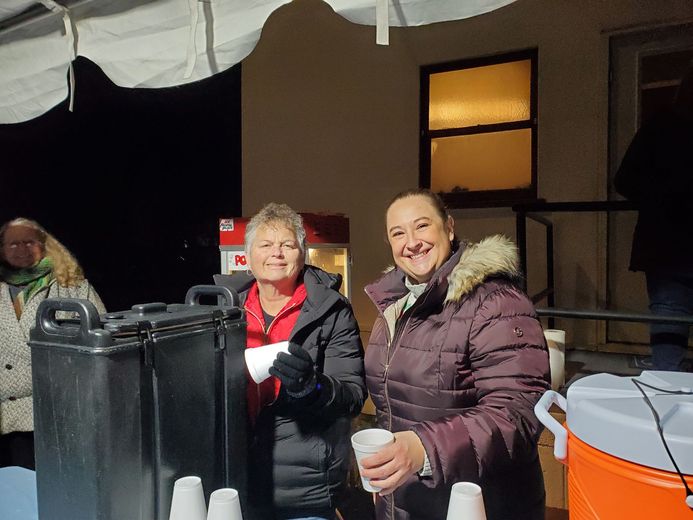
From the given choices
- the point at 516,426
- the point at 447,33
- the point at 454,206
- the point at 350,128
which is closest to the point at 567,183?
the point at 454,206

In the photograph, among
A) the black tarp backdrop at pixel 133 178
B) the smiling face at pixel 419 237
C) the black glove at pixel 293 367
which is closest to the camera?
the black glove at pixel 293 367

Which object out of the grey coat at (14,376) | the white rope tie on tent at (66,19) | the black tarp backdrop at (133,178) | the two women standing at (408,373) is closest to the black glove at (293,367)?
the two women standing at (408,373)

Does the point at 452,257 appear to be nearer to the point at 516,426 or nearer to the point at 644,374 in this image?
the point at 516,426

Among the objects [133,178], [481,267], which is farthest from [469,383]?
[133,178]

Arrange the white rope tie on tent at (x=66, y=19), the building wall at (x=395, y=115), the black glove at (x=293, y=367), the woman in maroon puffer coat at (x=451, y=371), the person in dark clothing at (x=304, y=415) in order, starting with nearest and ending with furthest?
the woman in maroon puffer coat at (x=451, y=371), the black glove at (x=293, y=367), the person in dark clothing at (x=304, y=415), the white rope tie on tent at (x=66, y=19), the building wall at (x=395, y=115)

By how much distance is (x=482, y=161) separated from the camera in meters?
4.79

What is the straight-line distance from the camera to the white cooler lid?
0.77 metres

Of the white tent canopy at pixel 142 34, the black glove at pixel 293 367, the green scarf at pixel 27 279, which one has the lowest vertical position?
the black glove at pixel 293 367

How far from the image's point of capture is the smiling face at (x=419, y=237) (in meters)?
1.73

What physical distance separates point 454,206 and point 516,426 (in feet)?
12.0

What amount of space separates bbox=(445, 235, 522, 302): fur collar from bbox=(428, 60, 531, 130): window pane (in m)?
3.42

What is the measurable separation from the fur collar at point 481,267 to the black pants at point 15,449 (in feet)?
8.26

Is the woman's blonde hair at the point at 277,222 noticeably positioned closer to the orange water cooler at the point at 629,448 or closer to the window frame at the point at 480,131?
the orange water cooler at the point at 629,448

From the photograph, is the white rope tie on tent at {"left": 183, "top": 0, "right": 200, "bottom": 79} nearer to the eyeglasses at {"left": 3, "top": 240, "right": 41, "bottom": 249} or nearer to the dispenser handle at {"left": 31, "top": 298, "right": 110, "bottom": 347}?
the dispenser handle at {"left": 31, "top": 298, "right": 110, "bottom": 347}
